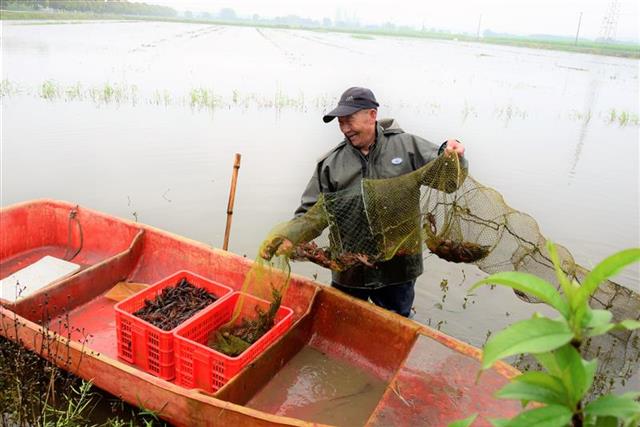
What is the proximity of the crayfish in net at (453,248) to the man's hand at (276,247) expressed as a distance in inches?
35.6

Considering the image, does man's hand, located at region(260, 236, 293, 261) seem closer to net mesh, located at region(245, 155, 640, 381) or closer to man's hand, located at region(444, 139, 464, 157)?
net mesh, located at region(245, 155, 640, 381)

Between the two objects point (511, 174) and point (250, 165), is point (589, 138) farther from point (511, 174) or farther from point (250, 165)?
point (250, 165)

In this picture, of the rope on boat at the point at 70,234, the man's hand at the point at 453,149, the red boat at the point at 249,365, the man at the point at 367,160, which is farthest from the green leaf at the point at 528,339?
the rope on boat at the point at 70,234

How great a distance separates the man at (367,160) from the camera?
11.2 feet

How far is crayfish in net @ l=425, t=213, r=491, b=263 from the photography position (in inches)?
134

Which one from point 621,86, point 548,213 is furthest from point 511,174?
point 621,86

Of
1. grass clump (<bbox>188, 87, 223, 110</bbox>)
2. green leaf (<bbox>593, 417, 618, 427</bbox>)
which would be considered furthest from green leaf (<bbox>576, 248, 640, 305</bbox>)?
grass clump (<bbox>188, 87, 223, 110</bbox>)

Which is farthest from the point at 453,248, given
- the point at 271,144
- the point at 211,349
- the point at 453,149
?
the point at 271,144

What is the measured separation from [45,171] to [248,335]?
569 cm

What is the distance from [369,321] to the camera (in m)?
3.54

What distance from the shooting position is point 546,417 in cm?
103

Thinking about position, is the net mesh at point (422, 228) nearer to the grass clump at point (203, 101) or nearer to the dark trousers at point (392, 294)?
the dark trousers at point (392, 294)

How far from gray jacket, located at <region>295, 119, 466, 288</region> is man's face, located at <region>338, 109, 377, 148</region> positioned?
0.06 meters

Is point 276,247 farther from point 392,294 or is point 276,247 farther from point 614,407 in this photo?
point 614,407
